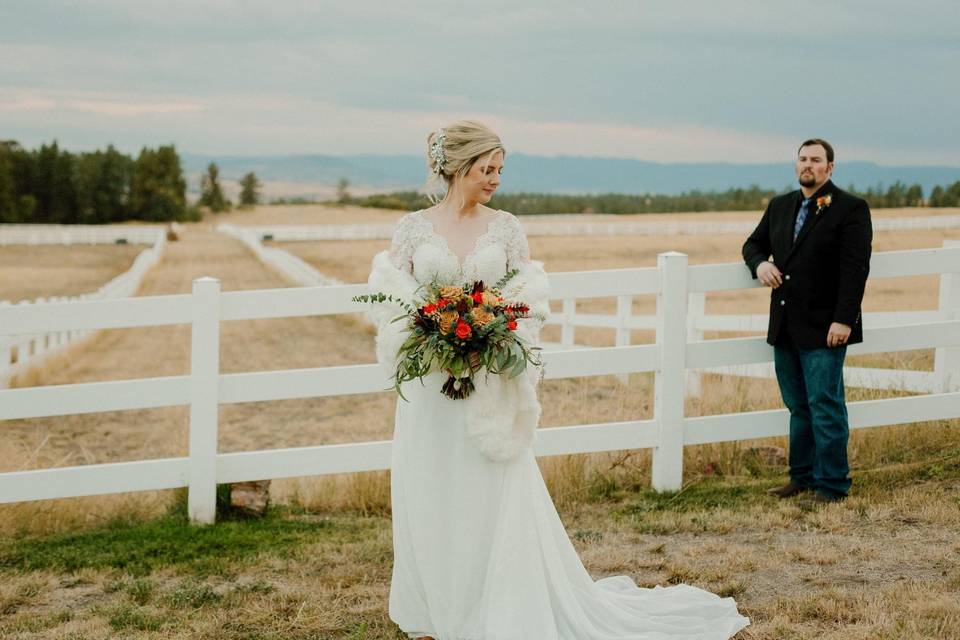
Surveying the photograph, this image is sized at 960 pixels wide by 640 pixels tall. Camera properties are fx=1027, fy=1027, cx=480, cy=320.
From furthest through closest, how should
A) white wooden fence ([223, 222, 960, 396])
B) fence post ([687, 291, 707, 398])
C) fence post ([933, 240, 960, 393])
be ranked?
fence post ([687, 291, 707, 398]), white wooden fence ([223, 222, 960, 396]), fence post ([933, 240, 960, 393])

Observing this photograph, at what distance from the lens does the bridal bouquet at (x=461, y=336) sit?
4.44 m

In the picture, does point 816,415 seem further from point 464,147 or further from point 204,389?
point 204,389

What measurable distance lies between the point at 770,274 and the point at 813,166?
74cm

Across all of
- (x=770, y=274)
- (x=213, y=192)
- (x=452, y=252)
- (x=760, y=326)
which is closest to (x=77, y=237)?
(x=760, y=326)

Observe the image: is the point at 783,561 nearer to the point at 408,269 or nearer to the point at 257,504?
the point at 408,269

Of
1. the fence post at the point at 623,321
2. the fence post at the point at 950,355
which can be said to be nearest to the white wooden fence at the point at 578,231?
the fence post at the point at 623,321

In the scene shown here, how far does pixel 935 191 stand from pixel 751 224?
1832 cm

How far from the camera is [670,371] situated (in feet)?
23.4

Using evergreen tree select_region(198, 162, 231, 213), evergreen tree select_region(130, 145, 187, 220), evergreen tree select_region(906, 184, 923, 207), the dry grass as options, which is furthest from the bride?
evergreen tree select_region(198, 162, 231, 213)

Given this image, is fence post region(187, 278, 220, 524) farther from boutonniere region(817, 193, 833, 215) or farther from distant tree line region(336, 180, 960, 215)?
distant tree line region(336, 180, 960, 215)

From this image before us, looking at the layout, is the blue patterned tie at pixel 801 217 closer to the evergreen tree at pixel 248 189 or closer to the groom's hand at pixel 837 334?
the groom's hand at pixel 837 334

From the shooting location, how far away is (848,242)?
650 centimetres

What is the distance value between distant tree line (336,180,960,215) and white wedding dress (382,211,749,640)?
72316 mm

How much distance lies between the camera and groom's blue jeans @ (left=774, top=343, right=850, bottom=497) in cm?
667
